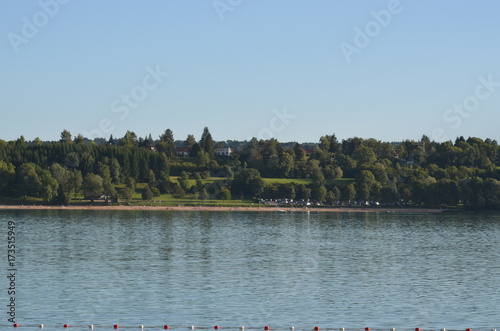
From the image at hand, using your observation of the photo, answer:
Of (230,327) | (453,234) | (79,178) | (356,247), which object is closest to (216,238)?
(356,247)

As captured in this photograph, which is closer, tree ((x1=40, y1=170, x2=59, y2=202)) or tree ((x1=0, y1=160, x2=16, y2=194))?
tree ((x1=40, y1=170, x2=59, y2=202))

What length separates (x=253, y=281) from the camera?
56781 millimetres

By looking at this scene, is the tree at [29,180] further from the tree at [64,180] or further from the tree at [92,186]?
the tree at [92,186]

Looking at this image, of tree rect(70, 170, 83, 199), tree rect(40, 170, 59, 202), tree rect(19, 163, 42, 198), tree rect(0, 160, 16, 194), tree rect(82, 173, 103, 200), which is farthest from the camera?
tree rect(82, 173, 103, 200)

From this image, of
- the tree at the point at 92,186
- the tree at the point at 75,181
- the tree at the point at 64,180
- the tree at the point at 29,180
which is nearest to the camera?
the tree at the point at 29,180

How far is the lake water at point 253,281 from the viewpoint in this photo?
43156mm

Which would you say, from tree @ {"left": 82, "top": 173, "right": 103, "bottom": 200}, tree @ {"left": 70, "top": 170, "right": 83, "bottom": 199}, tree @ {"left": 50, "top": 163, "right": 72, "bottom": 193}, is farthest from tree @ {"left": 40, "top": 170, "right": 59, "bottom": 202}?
tree @ {"left": 82, "top": 173, "right": 103, "bottom": 200}

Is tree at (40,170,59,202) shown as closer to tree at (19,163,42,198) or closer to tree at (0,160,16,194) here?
tree at (19,163,42,198)

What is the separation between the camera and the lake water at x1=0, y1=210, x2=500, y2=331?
43156 mm

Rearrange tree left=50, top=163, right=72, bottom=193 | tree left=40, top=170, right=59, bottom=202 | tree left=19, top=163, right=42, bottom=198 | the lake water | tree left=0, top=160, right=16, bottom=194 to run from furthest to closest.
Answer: tree left=0, top=160, right=16, bottom=194 < tree left=50, top=163, right=72, bottom=193 < tree left=19, top=163, right=42, bottom=198 < tree left=40, top=170, right=59, bottom=202 < the lake water

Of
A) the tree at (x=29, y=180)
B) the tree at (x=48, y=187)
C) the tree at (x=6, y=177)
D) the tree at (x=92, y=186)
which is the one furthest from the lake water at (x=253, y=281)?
the tree at (x=6, y=177)

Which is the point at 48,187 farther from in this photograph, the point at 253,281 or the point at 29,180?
the point at 253,281

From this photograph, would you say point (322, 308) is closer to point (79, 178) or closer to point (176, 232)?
point (176, 232)

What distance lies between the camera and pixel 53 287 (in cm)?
5203
